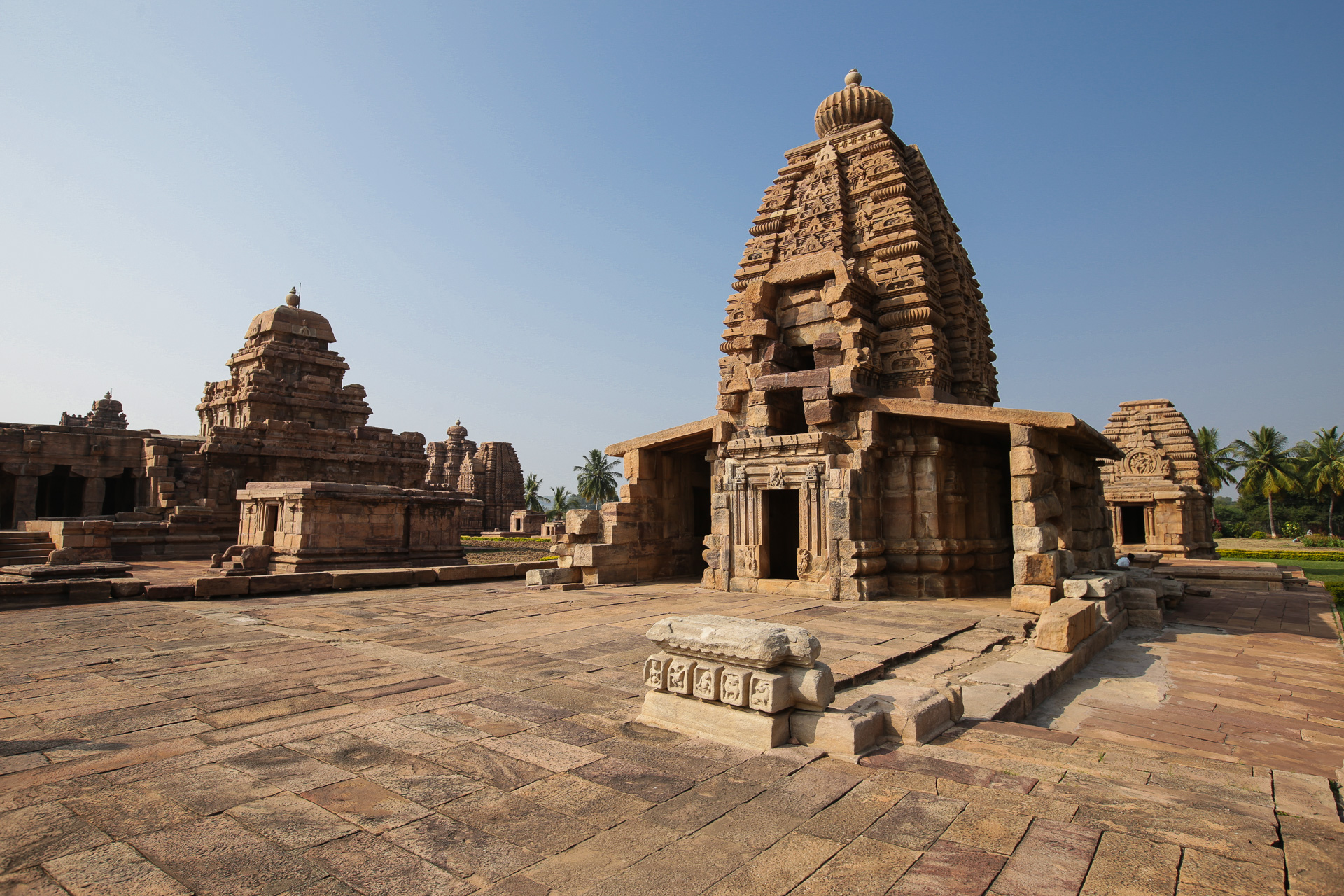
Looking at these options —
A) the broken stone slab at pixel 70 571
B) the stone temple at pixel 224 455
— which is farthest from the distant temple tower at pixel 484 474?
the broken stone slab at pixel 70 571

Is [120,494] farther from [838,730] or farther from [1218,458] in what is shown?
[1218,458]

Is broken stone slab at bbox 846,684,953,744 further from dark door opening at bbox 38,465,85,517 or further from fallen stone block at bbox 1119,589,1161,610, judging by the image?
dark door opening at bbox 38,465,85,517

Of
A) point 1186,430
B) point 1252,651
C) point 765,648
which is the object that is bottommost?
point 1252,651

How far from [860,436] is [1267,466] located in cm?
5348

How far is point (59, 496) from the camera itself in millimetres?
26359

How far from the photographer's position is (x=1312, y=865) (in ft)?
8.72

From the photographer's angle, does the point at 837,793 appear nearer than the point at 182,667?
Yes

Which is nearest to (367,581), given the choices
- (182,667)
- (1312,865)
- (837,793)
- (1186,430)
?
(182,667)

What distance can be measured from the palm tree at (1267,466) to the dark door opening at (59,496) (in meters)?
65.1

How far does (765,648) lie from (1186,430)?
26.9 m

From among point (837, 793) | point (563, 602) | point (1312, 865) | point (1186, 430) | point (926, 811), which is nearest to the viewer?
point (1312, 865)

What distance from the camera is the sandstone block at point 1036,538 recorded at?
958 centimetres

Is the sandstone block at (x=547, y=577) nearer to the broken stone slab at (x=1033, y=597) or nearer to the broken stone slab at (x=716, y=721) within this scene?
the broken stone slab at (x=1033, y=597)

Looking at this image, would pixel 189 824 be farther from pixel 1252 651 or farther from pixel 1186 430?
pixel 1186 430
